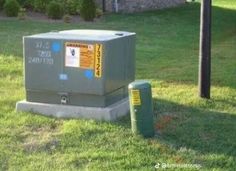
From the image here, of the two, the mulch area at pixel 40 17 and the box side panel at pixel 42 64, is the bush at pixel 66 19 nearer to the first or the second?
the mulch area at pixel 40 17

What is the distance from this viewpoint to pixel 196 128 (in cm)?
707

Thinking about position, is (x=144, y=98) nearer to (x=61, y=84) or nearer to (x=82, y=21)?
(x=61, y=84)

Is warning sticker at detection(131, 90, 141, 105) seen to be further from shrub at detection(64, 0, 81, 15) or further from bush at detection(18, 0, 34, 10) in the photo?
bush at detection(18, 0, 34, 10)

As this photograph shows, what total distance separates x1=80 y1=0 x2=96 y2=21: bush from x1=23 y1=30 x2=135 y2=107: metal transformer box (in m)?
12.5

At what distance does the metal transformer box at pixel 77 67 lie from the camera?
7.31m

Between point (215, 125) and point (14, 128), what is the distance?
7.66 ft

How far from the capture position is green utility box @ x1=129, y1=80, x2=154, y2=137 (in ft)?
21.3

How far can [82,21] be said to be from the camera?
20188mm

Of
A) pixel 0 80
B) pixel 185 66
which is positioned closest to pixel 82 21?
pixel 185 66

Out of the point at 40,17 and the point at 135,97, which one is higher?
the point at 135,97

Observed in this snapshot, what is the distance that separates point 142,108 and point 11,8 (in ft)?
47.9

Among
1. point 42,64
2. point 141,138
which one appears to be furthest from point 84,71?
point 141,138

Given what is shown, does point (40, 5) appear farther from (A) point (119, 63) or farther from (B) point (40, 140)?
(B) point (40, 140)

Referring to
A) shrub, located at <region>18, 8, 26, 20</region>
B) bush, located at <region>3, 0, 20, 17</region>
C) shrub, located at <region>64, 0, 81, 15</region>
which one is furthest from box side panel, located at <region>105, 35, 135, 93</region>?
shrub, located at <region>64, 0, 81, 15</region>
